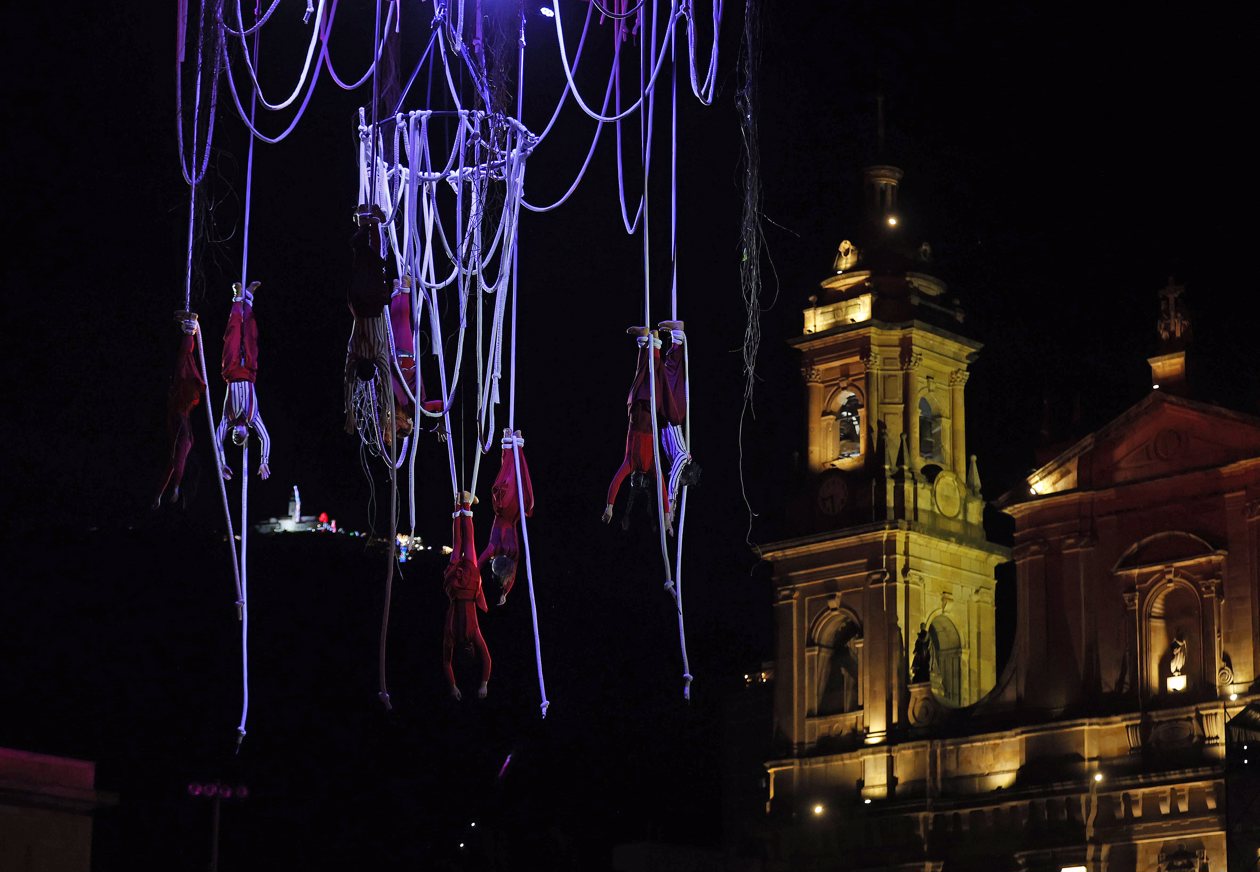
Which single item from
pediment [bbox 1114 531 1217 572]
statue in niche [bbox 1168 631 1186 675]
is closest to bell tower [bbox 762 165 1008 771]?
pediment [bbox 1114 531 1217 572]

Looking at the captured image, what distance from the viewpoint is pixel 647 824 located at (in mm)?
54656

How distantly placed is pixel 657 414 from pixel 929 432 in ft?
68.1

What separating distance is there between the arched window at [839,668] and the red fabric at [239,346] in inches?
826

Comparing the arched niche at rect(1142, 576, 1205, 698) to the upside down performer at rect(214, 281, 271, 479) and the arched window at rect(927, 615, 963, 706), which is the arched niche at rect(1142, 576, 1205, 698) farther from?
→ the upside down performer at rect(214, 281, 271, 479)

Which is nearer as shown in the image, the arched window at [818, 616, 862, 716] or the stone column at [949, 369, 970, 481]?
the arched window at [818, 616, 862, 716]

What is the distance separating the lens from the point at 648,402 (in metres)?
19.5

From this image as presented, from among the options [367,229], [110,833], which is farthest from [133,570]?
[367,229]

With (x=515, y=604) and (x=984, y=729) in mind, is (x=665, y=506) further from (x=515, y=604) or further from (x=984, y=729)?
(x=515, y=604)

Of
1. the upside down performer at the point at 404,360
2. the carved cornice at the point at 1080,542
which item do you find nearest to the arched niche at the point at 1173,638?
the carved cornice at the point at 1080,542

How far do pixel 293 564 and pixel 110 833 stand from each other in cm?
2034

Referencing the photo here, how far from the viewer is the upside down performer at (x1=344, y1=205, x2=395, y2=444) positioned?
18031 mm

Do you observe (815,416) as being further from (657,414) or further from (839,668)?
(657,414)

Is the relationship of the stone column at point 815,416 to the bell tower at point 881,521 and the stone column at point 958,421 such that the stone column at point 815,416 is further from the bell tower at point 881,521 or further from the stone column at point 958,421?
the stone column at point 958,421

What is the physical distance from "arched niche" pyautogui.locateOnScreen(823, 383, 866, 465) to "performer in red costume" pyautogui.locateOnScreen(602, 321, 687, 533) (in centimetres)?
1981
